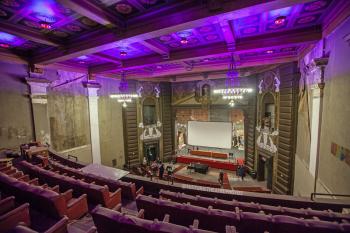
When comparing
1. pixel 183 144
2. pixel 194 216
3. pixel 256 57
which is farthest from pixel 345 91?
pixel 183 144

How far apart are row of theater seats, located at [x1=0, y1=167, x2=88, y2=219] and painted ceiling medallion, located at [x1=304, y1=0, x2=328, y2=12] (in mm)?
6135

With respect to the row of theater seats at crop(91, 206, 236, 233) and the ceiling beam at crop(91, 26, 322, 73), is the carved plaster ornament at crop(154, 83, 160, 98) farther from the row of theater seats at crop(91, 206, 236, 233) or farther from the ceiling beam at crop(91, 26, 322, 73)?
the row of theater seats at crop(91, 206, 236, 233)

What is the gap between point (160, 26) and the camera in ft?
13.0

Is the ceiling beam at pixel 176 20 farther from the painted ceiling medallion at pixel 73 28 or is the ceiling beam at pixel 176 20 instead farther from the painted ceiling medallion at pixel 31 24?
the painted ceiling medallion at pixel 31 24

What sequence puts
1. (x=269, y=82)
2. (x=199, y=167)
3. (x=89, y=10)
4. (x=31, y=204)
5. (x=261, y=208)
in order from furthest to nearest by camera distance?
(x=199, y=167) → (x=269, y=82) → (x=89, y=10) → (x=31, y=204) → (x=261, y=208)

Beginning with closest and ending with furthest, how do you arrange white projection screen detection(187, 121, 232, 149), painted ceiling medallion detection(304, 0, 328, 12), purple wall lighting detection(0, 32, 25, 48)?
painted ceiling medallion detection(304, 0, 328, 12) < purple wall lighting detection(0, 32, 25, 48) < white projection screen detection(187, 121, 232, 149)

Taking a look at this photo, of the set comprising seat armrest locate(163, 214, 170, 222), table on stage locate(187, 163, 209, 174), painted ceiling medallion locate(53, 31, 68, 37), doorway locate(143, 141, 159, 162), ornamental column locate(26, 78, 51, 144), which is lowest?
table on stage locate(187, 163, 209, 174)

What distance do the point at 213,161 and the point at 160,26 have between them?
11.5 m

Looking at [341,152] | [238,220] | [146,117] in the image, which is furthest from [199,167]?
[238,220]

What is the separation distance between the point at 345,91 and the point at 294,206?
257cm

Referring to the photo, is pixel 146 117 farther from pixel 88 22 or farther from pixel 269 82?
pixel 88 22

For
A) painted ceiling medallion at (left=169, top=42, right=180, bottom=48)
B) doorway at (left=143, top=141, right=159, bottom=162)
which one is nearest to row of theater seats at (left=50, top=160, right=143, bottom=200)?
painted ceiling medallion at (left=169, top=42, right=180, bottom=48)

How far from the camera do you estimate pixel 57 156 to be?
20.5ft

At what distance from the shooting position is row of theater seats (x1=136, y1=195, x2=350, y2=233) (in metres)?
2.37
